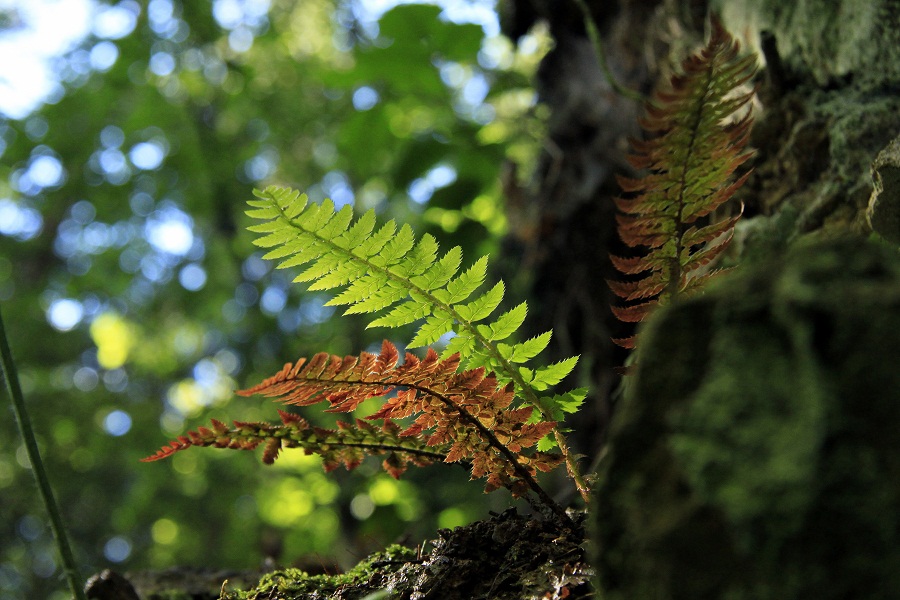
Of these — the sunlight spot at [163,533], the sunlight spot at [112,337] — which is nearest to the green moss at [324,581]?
the sunlight spot at [112,337]

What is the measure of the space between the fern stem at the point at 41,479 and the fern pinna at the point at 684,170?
0.97m

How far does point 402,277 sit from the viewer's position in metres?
1.19

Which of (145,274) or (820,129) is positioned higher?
(820,129)

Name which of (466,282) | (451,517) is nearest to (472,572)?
(466,282)

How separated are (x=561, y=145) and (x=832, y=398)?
250 centimetres

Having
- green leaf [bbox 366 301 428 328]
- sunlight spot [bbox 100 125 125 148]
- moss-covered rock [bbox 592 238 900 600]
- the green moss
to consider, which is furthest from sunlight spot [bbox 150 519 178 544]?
moss-covered rock [bbox 592 238 900 600]

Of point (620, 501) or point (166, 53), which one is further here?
point (166, 53)

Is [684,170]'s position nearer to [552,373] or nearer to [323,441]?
[552,373]

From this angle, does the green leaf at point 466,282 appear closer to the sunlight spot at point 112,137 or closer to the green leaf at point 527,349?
the green leaf at point 527,349

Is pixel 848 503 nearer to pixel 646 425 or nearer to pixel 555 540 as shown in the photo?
pixel 646 425

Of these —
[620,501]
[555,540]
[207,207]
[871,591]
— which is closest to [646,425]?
[620,501]

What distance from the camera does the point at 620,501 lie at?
2.08 ft

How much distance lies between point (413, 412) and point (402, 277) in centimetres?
25

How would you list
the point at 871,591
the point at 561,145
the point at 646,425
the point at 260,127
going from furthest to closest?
the point at 260,127
the point at 561,145
the point at 646,425
the point at 871,591
